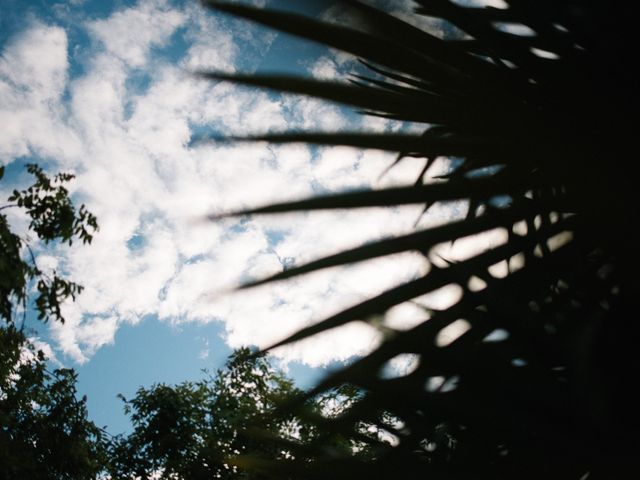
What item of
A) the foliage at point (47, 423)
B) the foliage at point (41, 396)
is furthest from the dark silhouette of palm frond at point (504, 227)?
the foliage at point (47, 423)

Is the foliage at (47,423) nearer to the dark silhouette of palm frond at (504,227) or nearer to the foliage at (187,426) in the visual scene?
the foliage at (187,426)

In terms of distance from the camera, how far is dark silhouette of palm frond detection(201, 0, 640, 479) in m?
0.44

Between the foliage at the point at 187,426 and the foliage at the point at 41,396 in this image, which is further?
the foliage at the point at 187,426

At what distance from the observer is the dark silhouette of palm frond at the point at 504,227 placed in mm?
443

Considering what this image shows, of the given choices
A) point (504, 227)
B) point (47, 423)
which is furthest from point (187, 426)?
point (504, 227)

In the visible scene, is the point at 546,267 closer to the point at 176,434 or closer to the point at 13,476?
the point at 13,476

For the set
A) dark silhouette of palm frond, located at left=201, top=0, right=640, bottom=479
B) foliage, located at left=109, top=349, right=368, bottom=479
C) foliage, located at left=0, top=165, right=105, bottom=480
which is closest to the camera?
dark silhouette of palm frond, located at left=201, top=0, right=640, bottom=479

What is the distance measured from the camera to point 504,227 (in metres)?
0.81

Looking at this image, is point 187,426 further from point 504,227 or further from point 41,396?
point 504,227

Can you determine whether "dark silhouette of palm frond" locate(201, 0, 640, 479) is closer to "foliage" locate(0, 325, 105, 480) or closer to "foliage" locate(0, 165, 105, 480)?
"foliage" locate(0, 165, 105, 480)

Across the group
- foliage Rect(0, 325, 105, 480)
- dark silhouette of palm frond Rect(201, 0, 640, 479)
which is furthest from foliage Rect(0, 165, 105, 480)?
dark silhouette of palm frond Rect(201, 0, 640, 479)

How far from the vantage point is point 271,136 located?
64 centimetres

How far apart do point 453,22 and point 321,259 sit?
55 centimetres

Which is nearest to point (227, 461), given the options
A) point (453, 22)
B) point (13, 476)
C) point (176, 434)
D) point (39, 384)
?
point (453, 22)
